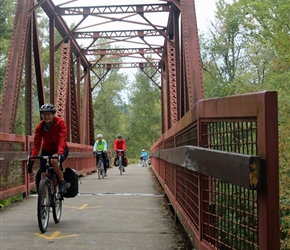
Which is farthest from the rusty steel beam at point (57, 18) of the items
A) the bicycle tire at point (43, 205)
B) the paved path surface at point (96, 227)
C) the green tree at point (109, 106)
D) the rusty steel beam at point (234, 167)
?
the green tree at point (109, 106)

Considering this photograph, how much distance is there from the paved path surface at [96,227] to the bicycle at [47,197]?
15 cm

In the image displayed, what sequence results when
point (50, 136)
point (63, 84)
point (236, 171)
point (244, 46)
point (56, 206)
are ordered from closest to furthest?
point (236, 171) < point (50, 136) < point (56, 206) < point (63, 84) < point (244, 46)

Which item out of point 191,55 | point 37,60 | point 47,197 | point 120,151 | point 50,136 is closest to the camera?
point 47,197

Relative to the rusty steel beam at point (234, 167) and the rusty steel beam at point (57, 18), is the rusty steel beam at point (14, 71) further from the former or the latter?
the rusty steel beam at point (234, 167)

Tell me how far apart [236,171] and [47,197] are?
3962 mm

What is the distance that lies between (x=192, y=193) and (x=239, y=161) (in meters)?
2.21

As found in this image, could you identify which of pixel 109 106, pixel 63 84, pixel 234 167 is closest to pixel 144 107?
pixel 109 106

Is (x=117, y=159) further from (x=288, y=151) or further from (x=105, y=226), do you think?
(x=105, y=226)

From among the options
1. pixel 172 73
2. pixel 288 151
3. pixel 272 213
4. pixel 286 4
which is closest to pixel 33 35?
pixel 172 73

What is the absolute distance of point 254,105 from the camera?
242 cm

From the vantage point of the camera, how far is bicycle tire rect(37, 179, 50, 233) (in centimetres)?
564

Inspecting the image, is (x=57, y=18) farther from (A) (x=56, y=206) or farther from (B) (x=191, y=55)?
(A) (x=56, y=206)

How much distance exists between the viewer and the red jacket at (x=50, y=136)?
20.3 ft

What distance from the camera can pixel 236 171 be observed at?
257 centimetres
